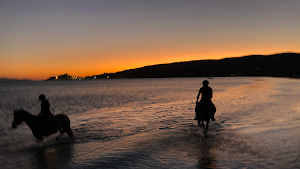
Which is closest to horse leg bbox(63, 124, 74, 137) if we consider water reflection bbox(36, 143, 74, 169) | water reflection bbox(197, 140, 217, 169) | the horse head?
water reflection bbox(36, 143, 74, 169)

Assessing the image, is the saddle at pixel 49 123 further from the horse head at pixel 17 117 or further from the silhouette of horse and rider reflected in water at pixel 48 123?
the horse head at pixel 17 117

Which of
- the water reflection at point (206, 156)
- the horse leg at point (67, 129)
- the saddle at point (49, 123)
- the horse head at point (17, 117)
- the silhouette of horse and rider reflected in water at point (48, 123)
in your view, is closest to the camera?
the water reflection at point (206, 156)

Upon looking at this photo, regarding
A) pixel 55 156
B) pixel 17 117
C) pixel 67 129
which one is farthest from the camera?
pixel 67 129

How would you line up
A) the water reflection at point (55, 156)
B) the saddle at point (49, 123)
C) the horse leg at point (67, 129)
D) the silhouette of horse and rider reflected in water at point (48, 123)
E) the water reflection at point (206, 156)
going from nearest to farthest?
the water reflection at point (206, 156), the water reflection at point (55, 156), the silhouette of horse and rider reflected in water at point (48, 123), the saddle at point (49, 123), the horse leg at point (67, 129)

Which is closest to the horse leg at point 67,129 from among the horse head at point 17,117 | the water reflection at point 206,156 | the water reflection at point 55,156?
the water reflection at point 55,156

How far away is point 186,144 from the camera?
852 cm

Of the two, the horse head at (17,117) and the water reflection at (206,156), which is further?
the horse head at (17,117)

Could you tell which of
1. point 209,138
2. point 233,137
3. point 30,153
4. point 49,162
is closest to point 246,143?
point 233,137

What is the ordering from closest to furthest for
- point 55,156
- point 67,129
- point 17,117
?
point 55,156, point 17,117, point 67,129

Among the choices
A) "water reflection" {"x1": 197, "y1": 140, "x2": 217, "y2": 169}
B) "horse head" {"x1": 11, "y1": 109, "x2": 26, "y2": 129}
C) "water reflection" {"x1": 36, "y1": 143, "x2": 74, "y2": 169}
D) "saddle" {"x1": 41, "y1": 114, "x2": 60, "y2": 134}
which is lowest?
"water reflection" {"x1": 197, "y1": 140, "x2": 217, "y2": 169}

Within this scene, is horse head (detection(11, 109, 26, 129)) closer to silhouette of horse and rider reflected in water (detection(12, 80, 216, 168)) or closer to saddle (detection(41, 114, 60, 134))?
silhouette of horse and rider reflected in water (detection(12, 80, 216, 168))

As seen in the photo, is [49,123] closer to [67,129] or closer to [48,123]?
[48,123]

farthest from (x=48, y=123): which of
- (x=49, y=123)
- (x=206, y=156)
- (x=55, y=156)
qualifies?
(x=206, y=156)

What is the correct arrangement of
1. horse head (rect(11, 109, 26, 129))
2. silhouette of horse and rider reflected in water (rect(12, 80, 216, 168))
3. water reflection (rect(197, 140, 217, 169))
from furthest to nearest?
1. horse head (rect(11, 109, 26, 129))
2. silhouette of horse and rider reflected in water (rect(12, 80, 216, 168))
3. water reflection (rect(197, 140, 217, 169))
